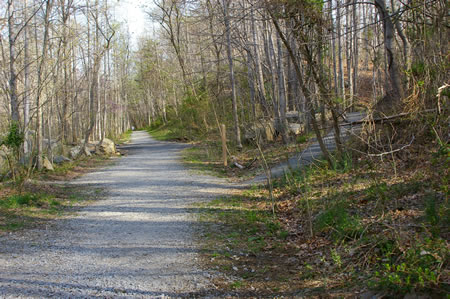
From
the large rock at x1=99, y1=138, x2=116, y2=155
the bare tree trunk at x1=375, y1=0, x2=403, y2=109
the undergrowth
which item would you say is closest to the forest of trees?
the bare tree trunk at x1=375, y1=0, x2=403, y2=109

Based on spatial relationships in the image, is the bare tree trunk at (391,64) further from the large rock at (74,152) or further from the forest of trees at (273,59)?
the large rock at (74,152)

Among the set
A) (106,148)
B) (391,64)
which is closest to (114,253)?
(391,64)

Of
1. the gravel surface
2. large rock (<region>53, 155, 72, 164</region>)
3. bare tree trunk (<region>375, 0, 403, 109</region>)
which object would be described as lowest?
the gravel surface

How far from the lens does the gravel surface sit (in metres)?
Result: 4.52

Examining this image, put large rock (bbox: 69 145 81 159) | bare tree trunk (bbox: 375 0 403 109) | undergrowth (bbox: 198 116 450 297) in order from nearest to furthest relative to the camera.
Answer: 1. undergrowth (bbox: 198 116 450 297)
2. bare tree trunk (bbox: 375 0 403 109)
3. large rock (bbox: 69 145 81 159)

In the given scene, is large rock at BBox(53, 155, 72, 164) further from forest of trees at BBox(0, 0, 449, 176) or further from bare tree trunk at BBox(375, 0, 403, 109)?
bare tree trunk at BBox(375, 0, 403, 109)

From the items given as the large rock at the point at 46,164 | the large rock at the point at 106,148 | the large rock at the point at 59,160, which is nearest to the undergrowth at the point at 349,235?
the large rock at the point at 46,164

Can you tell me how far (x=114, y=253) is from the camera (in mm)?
5758

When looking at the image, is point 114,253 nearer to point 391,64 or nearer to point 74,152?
point 391,64

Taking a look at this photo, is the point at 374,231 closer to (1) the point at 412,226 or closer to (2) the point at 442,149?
(1) the point at 412,226

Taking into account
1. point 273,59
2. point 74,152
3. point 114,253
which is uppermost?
point 273,59

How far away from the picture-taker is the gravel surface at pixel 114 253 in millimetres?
4516

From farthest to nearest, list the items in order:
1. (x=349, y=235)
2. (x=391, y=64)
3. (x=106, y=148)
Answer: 1. (x=106, y=148)
2. (x=391, y=64)
3. (x=349, y=235)

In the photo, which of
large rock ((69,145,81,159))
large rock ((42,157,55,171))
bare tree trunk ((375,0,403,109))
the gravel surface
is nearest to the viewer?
the gravel surface
